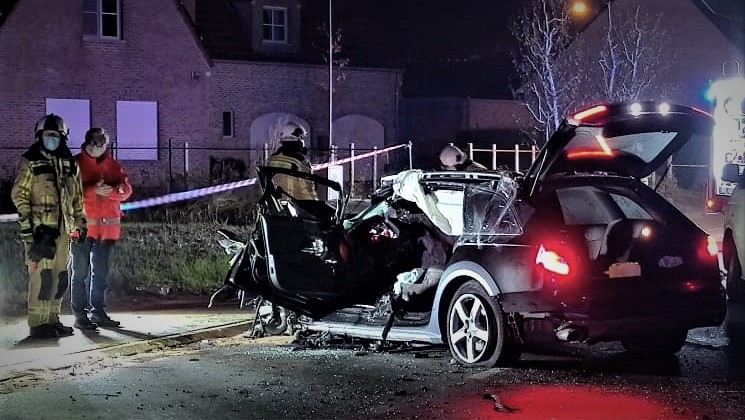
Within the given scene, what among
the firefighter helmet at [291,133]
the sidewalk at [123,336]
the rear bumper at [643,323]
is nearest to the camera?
the rear bumper at [643,323]

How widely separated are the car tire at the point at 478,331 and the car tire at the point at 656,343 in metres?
1.32

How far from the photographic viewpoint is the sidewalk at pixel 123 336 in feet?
27.9

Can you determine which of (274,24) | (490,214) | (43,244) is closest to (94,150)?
(43,244)

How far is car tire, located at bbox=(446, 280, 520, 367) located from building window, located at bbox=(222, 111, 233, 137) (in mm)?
24742

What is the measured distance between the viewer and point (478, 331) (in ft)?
26.2

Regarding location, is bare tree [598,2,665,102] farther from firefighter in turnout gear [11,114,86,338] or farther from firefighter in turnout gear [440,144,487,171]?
firefighter in turnout gear [11,114,86,338]

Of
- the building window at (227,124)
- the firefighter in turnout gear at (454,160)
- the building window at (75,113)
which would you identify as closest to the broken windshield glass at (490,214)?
the firefighter in turnout gear at (454,160)

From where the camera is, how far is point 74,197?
9461mm

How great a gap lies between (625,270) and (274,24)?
26534 millimetres

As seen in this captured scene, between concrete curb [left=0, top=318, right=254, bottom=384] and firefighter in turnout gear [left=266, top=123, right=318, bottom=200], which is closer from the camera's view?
concrete curb [left=0, top=318, right=254, bottom=384]

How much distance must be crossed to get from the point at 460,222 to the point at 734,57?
107 ft

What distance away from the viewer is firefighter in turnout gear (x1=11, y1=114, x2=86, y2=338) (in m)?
9.23

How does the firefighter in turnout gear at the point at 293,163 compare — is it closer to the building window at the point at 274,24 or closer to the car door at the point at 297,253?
the car door at the point at 297,253

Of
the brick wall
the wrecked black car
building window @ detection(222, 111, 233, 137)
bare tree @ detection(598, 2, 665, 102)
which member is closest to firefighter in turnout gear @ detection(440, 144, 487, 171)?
the wrecked black car
